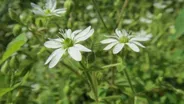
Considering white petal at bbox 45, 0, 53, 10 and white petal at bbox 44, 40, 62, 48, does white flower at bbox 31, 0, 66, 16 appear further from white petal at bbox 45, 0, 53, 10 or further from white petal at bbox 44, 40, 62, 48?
white petal at bbox 44, 40, 62, 48

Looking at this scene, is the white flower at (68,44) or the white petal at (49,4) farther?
the white petal at (49,4)

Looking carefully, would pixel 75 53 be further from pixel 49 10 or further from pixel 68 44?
pixel 49 10

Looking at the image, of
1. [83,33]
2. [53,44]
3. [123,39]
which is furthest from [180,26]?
[53,44]

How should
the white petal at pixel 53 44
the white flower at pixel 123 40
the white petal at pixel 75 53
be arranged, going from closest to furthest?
the white petal at pixel 75 53, the white petal at pixel 53 44, the white flower at pixel 123 40

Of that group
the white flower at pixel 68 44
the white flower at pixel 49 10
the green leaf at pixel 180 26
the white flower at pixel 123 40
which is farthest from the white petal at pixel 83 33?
the green leaf at pixel 180 26

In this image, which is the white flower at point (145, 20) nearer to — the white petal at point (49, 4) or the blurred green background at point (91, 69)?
the blurred green background at point (91, 69)

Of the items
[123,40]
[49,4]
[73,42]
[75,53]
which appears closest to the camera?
[75,53]

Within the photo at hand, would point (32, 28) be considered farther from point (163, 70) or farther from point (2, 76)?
point (163, 70)

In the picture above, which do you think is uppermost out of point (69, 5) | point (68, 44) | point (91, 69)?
point (69, 5)

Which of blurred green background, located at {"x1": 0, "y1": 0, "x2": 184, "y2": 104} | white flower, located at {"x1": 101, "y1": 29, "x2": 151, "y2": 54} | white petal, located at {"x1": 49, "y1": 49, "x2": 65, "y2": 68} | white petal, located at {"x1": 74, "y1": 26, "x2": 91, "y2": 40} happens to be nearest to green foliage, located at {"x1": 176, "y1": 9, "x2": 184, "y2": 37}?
blurred green background, located at {"x1": 0, "y1": 0, "x2": 184, "y2": 104}
